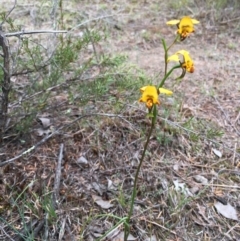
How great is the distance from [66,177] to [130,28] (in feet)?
6.96

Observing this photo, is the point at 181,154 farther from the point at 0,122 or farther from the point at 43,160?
the point at 0,122

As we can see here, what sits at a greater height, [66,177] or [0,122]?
[0,122]

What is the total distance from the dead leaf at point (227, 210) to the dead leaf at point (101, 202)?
491 mm

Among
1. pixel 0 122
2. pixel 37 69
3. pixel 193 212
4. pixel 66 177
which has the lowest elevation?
pixel 193 212

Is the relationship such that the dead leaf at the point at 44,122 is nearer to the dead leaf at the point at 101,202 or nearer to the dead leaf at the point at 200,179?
the dead leaf at the point at 101,202

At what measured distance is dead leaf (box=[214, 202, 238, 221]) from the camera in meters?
1.66

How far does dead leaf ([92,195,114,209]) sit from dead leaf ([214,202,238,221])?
0.49 meters

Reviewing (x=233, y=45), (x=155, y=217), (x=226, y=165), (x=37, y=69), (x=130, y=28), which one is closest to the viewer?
(x=155, y=217)

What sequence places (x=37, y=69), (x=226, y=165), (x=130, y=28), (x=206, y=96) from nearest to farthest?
1. (x=37, y=69)
2. (x=226, y=165)
3. (x=206, y=96)
4. (x=130, y=28)

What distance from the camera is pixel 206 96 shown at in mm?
2432

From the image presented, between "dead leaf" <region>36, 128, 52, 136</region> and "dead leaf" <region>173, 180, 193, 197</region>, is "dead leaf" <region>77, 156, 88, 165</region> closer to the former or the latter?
"dead leaf" <region>36, 128, 52, 136</region>

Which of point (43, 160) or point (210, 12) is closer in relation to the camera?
point (43, 160)

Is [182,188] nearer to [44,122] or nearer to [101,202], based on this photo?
[101,202]

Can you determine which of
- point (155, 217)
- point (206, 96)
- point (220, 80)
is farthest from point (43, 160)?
point (220, 80)
